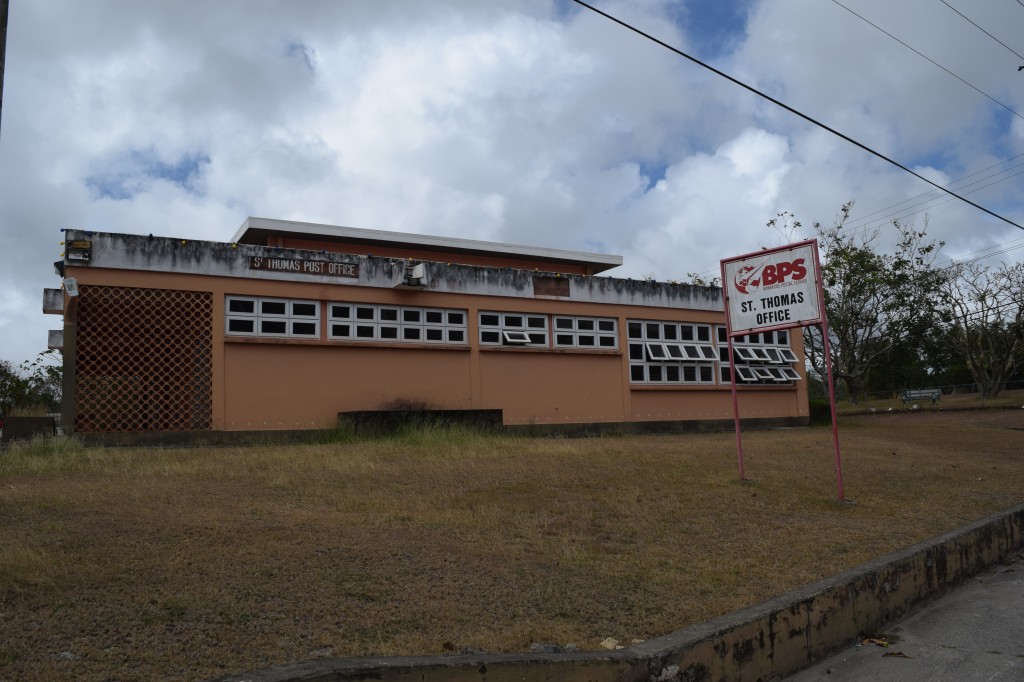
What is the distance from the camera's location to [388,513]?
7.69 meters

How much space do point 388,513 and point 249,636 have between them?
3.42 m

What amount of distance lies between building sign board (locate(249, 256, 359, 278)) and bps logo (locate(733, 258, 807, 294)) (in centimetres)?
906

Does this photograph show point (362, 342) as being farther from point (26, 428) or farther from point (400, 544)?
point (400, 544)

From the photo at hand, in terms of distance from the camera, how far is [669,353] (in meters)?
21.4

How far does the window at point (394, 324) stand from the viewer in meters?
17.2

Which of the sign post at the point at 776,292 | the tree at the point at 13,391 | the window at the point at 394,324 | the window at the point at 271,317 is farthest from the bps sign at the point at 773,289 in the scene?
the tree at the point at 13,391

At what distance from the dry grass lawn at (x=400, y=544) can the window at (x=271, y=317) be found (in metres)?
Answer: 4.03

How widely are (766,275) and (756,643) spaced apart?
254 inches

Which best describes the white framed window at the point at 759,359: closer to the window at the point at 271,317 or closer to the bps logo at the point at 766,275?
the window at the point at 271,317

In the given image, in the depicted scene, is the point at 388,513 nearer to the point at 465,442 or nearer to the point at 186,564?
the point at 186,564

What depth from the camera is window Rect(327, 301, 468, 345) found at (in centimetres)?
1716

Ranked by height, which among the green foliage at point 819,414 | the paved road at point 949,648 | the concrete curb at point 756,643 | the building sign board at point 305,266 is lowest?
the paved road at point 949,648

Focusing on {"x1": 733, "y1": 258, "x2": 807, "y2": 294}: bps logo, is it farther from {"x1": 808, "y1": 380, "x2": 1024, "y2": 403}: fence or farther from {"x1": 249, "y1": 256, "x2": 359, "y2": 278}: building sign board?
{"x1": 808, "y1": 380, "x2": 1024, "y2": 403}: fence

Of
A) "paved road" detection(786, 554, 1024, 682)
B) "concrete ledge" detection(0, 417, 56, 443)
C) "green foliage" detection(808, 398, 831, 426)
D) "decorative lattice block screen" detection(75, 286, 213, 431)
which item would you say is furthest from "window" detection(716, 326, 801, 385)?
"concrete ledge" detection(0, 417, 56, 443)
